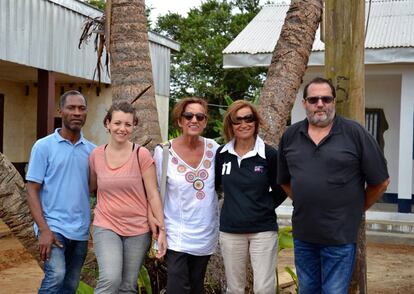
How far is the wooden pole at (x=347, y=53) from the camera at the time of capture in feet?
14.1

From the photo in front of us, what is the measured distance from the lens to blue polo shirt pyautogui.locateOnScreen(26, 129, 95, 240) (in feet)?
13.1

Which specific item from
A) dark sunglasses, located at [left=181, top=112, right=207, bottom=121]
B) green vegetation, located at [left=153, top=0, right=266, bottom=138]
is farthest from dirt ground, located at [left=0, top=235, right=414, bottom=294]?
green vegetation, located at [left=153, top=0, right=266, bottom=138]

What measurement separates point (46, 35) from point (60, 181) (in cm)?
900

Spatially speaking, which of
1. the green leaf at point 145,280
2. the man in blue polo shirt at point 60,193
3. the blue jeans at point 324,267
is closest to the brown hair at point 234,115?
the blue jeans at point 324,267

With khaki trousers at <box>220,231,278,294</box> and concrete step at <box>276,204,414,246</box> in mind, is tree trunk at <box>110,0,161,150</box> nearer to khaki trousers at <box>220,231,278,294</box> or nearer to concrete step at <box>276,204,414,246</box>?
khaki trousers at <box>220,231,278,294</box>

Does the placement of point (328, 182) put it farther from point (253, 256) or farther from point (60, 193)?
point (60, 193)

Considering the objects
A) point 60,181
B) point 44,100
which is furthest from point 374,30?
point 60,181

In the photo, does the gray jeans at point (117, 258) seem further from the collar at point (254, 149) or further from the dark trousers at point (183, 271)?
the collar at point (254, 149)

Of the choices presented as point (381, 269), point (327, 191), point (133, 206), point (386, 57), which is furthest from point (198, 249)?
point (386, 57)

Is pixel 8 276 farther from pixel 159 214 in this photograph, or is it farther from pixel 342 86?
pixel 342 86

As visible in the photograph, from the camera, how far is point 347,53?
14.1ft

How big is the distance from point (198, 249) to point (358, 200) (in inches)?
45.9

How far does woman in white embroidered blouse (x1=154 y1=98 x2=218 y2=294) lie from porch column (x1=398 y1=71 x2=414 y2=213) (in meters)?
8.49

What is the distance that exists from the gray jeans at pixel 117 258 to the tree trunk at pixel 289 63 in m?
1.99
